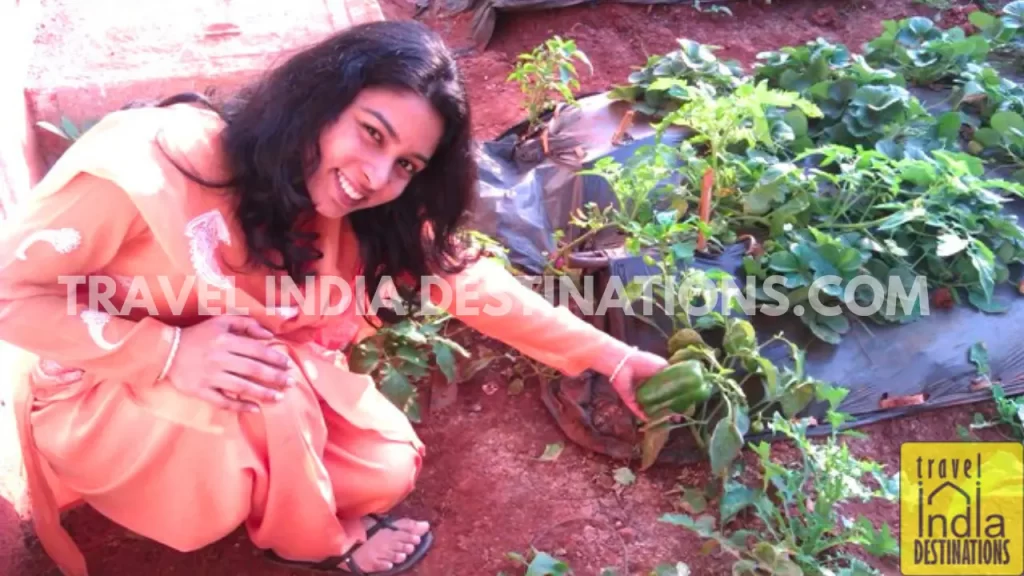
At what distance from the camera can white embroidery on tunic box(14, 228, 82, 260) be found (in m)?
1.40

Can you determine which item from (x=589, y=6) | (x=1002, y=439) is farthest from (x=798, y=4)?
(x=1002, y=439)

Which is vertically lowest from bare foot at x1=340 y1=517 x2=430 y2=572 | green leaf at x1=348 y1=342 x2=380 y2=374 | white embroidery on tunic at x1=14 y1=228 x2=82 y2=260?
bare foot at x1=340 y1=517 x2=430 y2=572

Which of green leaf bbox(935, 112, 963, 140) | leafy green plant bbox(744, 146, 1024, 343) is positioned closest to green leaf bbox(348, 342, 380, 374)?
leafy green plant bbox(744, 146, 1024, 343)

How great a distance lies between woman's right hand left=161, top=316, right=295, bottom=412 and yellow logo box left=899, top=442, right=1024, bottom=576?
1315 mm

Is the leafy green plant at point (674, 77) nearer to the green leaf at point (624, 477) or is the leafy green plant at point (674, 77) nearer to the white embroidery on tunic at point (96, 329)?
the green leaf at point (624, 477)

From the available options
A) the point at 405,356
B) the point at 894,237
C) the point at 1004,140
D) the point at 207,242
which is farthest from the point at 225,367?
the point at 1004,140

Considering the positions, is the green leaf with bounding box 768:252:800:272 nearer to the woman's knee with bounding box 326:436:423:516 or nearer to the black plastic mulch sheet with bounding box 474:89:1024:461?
the black plastic mulch sheet with bounding box 474:89:1024:461

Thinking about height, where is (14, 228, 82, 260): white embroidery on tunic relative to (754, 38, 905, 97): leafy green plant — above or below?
above

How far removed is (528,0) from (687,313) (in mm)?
2352

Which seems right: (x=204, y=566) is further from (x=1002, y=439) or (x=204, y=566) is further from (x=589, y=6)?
(x=589, y=6)

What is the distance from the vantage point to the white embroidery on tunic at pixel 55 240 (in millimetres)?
1403

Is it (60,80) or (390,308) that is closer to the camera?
(390,308)

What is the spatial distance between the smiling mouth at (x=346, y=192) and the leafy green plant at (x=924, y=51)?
85.3 inches

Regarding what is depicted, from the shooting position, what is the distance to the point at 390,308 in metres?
2.00
